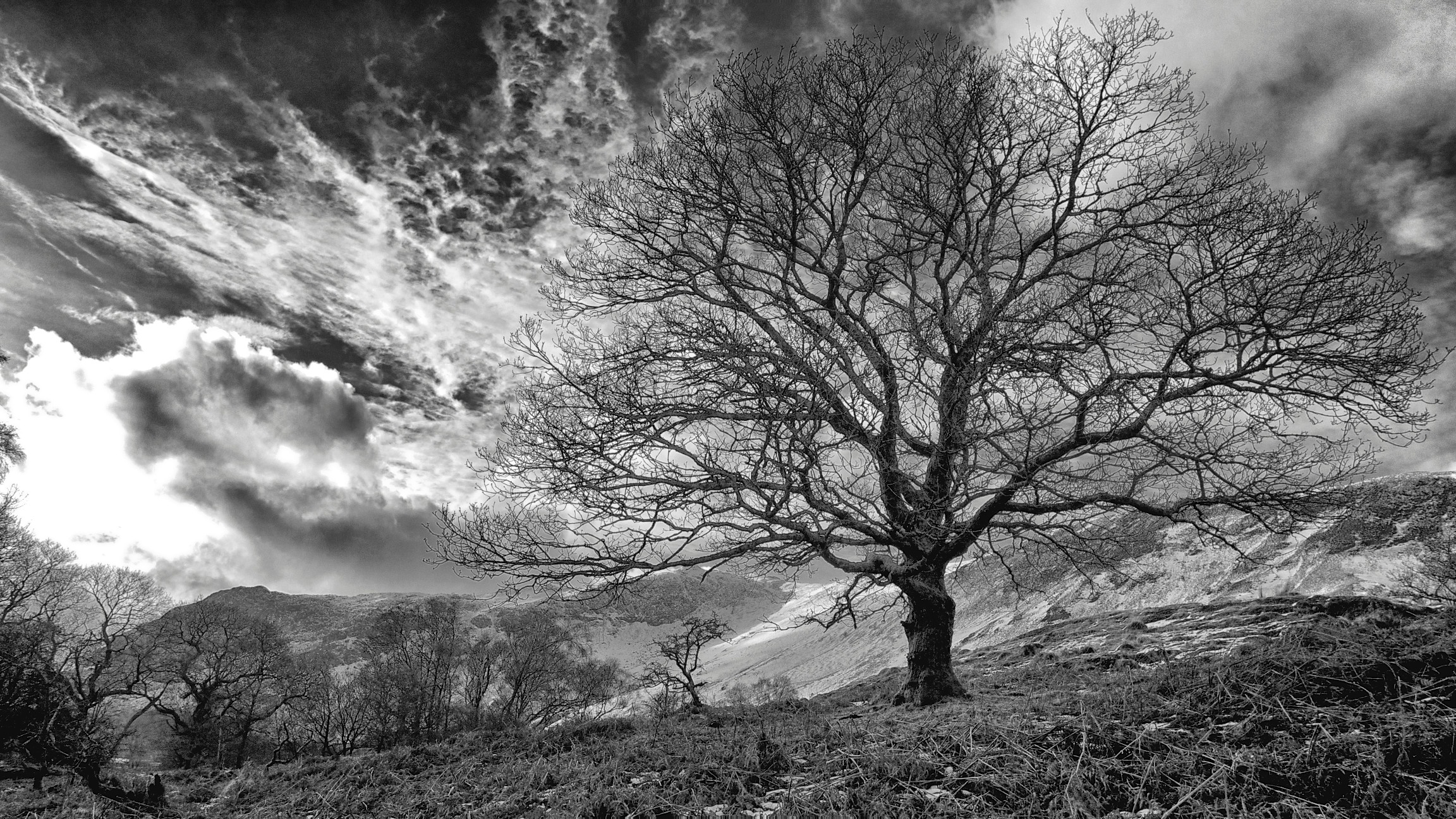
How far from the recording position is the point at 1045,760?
275cm

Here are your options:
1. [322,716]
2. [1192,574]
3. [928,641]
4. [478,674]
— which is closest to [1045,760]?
[928,641]

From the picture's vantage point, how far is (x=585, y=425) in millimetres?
5965

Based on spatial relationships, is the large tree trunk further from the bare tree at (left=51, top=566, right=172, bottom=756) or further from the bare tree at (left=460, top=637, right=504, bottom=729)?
the bare tree at (left=460, top=637, right=504, bottom=729)

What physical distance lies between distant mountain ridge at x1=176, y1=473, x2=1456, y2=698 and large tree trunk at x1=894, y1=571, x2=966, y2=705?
2.97 feet

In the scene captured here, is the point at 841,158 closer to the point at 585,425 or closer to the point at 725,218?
the point at 725,218

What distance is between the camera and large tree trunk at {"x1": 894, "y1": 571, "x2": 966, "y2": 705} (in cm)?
734

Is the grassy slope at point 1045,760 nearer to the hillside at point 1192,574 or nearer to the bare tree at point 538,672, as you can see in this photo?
the hillside at point 1192,574

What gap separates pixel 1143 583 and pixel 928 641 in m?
12.8

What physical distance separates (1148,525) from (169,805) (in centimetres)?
1344

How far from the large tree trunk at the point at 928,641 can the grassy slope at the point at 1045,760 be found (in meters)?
1.72

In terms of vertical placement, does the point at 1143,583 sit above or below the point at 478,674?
below

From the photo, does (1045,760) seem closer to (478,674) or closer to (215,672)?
(215,672)

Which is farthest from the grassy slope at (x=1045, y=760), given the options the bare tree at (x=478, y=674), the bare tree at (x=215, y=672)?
the bare tree at (x=478, y=674)

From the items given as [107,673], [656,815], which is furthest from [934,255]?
[107,673]
